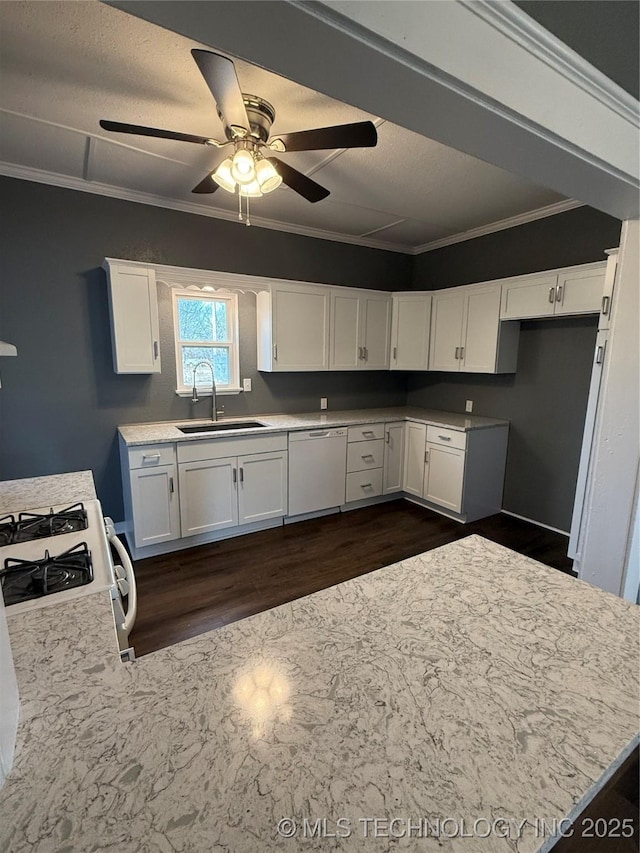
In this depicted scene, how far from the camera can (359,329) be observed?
4.04 metres

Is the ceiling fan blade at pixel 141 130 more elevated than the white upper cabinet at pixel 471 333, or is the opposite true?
the ceiling fan blade at pixel 141 130

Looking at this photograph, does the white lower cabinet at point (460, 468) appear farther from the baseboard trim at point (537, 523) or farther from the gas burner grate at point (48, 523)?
the gas burner grate at point (48, 523)

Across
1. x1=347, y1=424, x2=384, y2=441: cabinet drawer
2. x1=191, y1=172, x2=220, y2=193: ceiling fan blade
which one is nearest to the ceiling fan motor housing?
x1=191, y1=172, x2=220, y2=193: ceiling fan blade

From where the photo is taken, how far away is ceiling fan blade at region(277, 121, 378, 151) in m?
1.64

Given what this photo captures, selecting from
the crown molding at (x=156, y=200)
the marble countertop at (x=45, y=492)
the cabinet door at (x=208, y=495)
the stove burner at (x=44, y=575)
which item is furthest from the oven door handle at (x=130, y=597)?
the crown molding at (x=156, y=200)

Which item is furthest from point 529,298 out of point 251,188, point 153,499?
point 153,499

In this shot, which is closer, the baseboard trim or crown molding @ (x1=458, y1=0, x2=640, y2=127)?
crown molding @ (x1=458, y1=0, x2=640, y2=127)

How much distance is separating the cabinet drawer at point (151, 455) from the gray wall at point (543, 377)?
9.90 ft

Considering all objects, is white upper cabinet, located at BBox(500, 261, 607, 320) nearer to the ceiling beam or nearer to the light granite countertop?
the ceiling beam

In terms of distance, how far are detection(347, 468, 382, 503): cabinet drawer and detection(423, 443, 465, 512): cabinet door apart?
48 centimetres

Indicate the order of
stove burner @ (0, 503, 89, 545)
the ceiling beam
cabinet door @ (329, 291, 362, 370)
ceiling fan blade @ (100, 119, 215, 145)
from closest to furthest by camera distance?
the ceiling beam, stove burner @ (0, 503, 89, 545), ceiling fan blade @ (100, 119, 215, 145), cabinet door @ (329, 291, 362, 370)

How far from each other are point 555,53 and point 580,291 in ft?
7.76

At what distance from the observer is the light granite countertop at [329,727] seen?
1.78 ft

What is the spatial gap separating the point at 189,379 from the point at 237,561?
1.67 m
